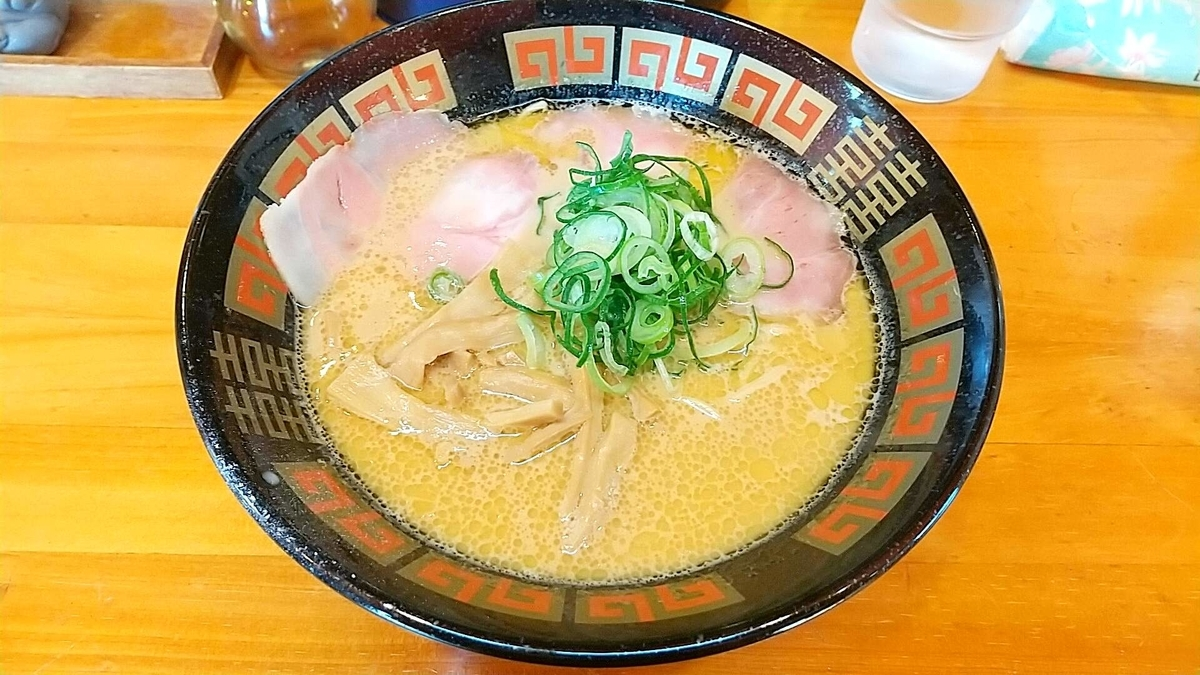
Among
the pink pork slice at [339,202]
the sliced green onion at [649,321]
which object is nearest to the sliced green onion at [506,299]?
the sliced green onion at [649,321]

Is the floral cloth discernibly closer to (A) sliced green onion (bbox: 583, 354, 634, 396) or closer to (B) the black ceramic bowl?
(B) the black ceramic bowl

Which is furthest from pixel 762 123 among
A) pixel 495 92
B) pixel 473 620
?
pixel 473 620

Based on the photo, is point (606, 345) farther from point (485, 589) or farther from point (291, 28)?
point (291, 28)

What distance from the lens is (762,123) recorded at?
1261mm

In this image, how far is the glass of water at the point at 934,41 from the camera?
137 centimetres

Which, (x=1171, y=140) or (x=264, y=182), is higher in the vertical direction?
(x=1171, y=140)

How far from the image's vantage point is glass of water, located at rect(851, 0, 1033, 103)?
1.37 m

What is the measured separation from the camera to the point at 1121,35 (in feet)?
4.67

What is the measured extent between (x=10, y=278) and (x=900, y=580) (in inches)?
50.8

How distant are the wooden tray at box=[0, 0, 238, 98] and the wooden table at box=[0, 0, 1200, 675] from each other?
0.10 feet

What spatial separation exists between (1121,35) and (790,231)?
0.79 meters

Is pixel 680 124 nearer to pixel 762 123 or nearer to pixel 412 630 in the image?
pixel 762 123

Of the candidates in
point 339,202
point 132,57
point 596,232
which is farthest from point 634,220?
point 132,57

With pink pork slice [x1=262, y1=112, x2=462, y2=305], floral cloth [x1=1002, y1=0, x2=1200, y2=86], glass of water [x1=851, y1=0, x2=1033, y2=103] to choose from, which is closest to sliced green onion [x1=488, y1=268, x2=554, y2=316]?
pink pork slice [x1=262, y1=112, x2=462, y2=305]
